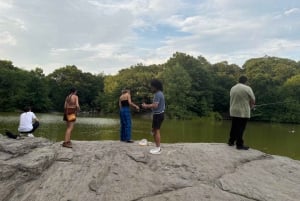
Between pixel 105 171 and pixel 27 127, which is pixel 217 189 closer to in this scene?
pixel 105 171

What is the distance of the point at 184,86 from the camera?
2822 inches

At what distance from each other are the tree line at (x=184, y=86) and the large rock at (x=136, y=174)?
197 ft

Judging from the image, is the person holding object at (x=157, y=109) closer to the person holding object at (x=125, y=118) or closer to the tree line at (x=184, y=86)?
the person holding object at (x=125, y=118)

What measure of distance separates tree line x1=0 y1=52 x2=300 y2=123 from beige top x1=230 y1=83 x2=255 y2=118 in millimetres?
59009

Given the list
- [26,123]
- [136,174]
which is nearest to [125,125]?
[136,174]

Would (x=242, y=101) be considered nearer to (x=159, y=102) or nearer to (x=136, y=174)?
(x=159, y=102)

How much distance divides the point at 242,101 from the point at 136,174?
3991mm

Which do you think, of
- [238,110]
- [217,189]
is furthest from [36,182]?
[238,110]

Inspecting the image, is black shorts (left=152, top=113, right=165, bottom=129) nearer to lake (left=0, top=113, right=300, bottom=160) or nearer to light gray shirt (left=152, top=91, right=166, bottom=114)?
light gray shirt (left=152, top=91, right=166, bottom=114)

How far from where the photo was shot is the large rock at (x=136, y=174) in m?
7.84

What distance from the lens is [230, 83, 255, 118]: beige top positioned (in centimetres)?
1057

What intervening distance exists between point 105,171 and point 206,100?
226 feet

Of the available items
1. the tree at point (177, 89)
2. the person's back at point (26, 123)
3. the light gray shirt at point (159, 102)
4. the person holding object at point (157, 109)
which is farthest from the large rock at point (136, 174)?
the tree at point (177, 89)

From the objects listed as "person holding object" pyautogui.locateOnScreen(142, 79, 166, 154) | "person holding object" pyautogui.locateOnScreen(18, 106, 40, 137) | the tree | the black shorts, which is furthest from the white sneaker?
the tree
